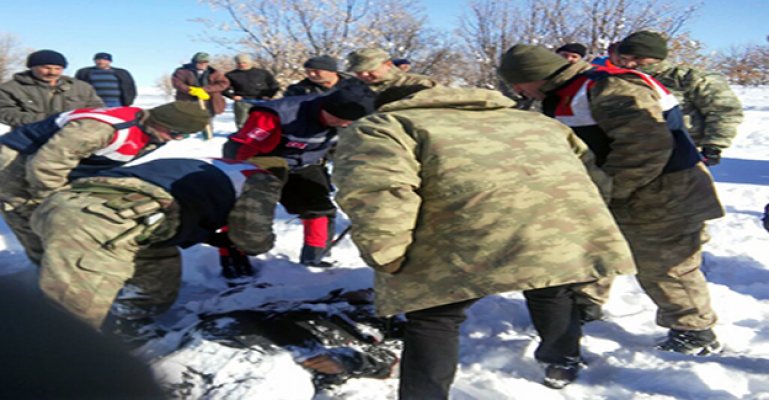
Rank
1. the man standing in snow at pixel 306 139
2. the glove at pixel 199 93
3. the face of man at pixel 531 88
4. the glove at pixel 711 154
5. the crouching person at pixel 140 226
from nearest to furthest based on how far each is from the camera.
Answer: the crouching person at pixel 140 226, the face of man at pixel 531 88, the man standing in snow at pixel 306 139, the glove at pixel 711 154, the glove at pixel 199 93

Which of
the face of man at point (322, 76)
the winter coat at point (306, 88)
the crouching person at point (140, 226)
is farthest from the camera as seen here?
the winter coat at point (306, 88)

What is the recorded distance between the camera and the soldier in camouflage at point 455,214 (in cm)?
194

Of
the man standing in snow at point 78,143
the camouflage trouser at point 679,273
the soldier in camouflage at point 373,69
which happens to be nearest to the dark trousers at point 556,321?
the camouflage trouser at point 679,273

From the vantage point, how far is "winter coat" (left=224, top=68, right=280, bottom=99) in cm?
823

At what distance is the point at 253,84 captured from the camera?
829cm

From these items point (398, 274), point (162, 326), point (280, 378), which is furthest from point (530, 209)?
point (162, 326)

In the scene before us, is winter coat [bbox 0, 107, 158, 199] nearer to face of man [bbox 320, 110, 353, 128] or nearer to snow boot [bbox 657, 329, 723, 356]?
face of man [bbox 320, 110, 353, 128]

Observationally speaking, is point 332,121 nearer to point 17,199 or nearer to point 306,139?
point 306,139

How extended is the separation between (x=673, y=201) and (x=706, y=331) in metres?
0.63

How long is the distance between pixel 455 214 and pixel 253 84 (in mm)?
6808

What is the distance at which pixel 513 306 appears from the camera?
3418mm

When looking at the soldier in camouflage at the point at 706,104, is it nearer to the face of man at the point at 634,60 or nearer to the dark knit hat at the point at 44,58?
the face of man at the point at 634,60

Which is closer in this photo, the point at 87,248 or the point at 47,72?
the point at 87,248

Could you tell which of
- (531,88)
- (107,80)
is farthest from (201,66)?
(531,88)
